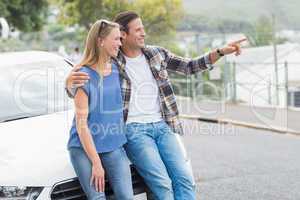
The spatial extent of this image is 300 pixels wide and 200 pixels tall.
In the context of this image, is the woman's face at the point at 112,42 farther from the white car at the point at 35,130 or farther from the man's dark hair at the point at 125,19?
the white car at the point at 35,130

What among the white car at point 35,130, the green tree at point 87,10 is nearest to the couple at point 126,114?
the white car at point 35,130

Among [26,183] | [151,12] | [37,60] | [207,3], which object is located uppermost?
[207,3]

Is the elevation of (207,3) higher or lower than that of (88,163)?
higher

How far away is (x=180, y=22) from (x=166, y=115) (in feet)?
83.5

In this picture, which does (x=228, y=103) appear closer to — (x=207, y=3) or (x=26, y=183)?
(x=26, y=183)

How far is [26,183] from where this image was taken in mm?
4137

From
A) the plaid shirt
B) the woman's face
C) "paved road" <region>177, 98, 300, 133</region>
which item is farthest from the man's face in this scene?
"paved road" <region>177, 98, 300, 133</region>

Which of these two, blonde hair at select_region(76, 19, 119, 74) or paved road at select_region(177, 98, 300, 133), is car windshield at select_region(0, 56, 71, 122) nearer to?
blonde hair at select_region(76, 19, 119, 74)

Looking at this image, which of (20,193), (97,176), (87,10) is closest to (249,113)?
(87,10)

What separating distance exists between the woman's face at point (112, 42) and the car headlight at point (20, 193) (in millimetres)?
1016

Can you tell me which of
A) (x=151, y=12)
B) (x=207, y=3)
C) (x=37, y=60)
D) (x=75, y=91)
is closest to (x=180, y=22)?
(x=151, y=12)

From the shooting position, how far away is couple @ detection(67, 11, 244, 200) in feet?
13.7

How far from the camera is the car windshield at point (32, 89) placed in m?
5.54

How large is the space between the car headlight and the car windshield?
1310 millimetres
